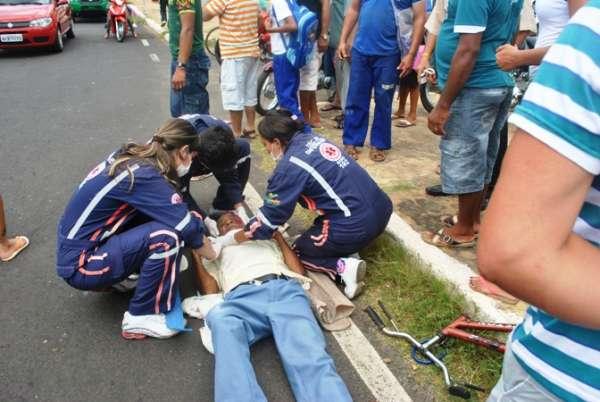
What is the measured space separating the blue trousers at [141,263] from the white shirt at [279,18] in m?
3.23

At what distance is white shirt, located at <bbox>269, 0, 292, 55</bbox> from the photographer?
514 cm

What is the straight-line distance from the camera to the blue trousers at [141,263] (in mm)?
2641

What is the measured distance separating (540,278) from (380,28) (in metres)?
4.13

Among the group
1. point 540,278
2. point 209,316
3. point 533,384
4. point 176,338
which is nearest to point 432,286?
point 209,316

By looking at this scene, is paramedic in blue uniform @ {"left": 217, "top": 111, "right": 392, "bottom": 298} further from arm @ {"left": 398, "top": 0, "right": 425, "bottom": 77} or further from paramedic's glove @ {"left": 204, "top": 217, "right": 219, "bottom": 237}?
arm @ {"left": 398, "top": 0, "right": 425, "bottom": 77}

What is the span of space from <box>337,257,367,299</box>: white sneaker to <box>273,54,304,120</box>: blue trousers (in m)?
2.80

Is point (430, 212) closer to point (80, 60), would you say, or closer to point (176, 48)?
point (176, 48)

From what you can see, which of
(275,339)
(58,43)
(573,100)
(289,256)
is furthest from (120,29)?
(573,100)

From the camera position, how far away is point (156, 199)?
2.62 m

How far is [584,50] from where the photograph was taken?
2.11 ft

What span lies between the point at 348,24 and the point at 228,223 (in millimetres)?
2607

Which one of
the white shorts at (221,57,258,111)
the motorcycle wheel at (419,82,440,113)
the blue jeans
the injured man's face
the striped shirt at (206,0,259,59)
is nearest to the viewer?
the injured man's face

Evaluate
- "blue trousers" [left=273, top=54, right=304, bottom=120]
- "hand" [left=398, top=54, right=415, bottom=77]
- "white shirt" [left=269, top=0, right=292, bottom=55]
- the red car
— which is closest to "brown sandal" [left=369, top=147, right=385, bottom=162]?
"hand" [left=398, top=54, right=415, bottom=77]

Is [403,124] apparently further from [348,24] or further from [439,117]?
[439,117]
